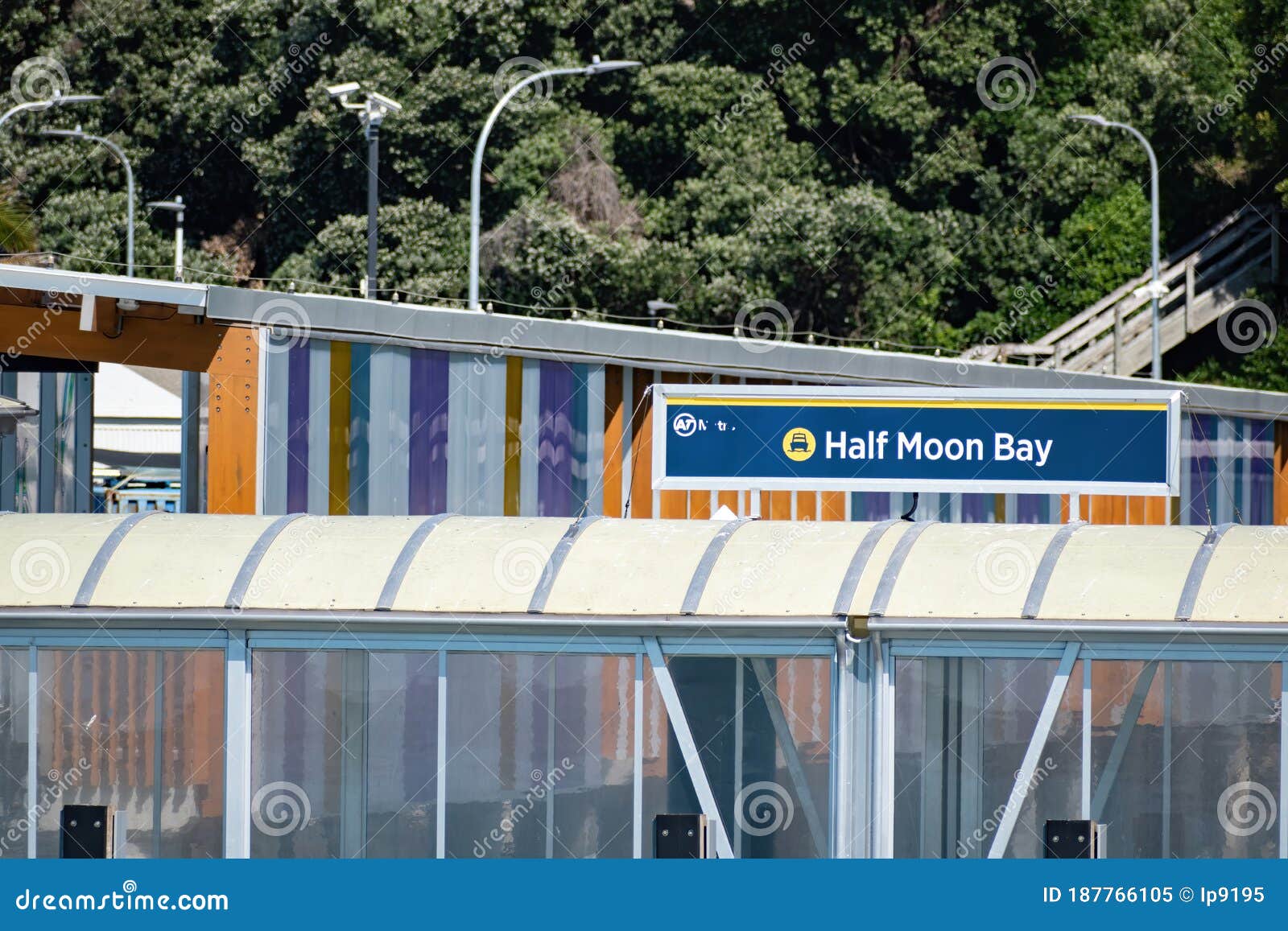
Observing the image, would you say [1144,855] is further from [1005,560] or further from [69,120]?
[69,120]

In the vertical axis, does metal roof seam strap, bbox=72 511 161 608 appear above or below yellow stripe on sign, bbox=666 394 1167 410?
below

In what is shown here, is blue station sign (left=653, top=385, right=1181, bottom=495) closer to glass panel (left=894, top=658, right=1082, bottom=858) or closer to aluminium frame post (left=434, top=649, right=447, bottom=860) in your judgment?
glass panel (left=894, top=658, right=1082, bottom=858)

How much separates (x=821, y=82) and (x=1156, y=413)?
130ft

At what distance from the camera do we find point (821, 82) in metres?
49.8

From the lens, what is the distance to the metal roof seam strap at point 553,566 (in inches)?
364

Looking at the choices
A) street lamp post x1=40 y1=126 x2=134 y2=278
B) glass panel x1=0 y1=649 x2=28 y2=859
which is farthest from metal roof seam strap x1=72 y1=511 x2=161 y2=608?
street lamp post x1=40 y1=126 x2=134 y2=278

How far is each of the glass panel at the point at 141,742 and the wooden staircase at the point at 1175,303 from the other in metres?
33.4

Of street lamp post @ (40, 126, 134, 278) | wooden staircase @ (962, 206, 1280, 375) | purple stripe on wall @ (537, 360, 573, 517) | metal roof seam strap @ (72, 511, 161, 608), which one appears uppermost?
street lamp post @ (40, 126, 134, 278)

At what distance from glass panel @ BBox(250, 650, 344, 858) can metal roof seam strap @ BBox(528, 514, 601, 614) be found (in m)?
1.18

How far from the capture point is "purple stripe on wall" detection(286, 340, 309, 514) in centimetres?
1562

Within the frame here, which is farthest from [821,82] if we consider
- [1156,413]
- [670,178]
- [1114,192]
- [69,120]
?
[1156,413]

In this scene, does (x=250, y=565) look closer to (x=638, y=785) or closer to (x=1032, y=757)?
(x=638, y=785)

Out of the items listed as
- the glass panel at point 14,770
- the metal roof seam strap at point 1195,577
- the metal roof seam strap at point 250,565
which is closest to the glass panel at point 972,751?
the metal roof seam strap at point 1195,577

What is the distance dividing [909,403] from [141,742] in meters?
6.00
